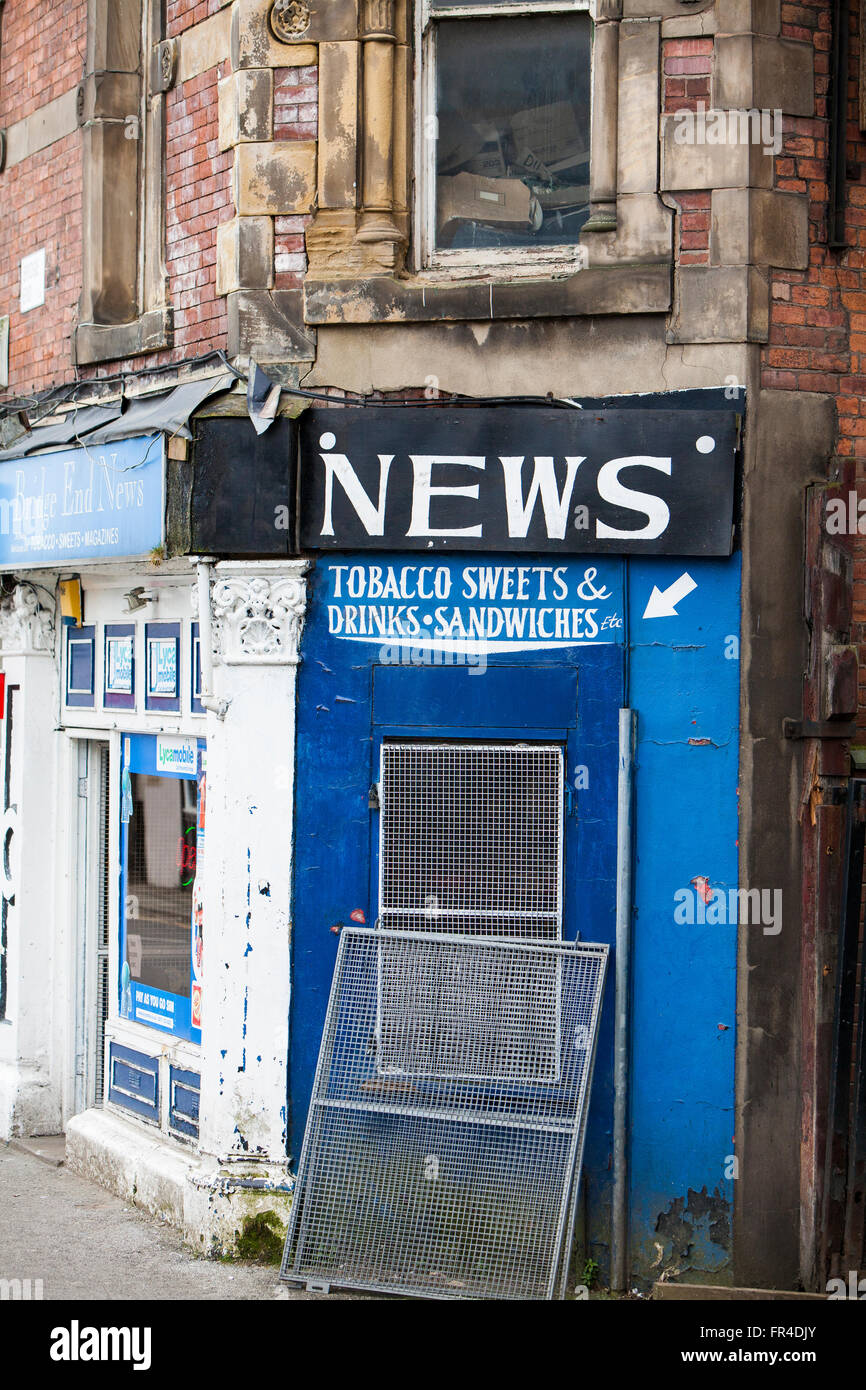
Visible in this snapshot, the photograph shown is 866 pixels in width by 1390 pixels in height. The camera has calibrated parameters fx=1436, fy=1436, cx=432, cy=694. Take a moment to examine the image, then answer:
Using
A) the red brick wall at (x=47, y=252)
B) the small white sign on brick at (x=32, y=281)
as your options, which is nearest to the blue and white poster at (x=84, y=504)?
the red brick wall at (x=47, y=252)

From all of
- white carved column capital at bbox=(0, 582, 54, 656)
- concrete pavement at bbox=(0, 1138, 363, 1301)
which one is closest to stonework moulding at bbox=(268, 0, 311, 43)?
white carved column capital at bbox=(0, 582, 54, 656)

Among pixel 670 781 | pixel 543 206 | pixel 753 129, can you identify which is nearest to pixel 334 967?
pixel 670 781

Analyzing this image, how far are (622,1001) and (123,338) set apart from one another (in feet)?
15.1

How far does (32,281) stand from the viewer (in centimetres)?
925

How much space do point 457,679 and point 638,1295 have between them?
293 cm

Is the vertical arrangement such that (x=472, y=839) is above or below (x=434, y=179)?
below

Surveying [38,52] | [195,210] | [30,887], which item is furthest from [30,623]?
[38,52]

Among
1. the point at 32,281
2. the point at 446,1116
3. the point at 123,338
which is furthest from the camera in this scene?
the point at 32,281

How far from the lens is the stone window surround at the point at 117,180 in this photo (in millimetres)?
8188

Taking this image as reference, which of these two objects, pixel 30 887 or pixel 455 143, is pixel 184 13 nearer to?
pixel 455 143

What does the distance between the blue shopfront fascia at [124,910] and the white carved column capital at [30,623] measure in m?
1.08

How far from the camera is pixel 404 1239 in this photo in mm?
6422

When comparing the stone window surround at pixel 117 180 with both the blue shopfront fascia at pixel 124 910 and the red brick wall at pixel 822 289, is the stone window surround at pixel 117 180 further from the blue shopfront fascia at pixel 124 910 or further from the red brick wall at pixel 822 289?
the red brick wall at pixel 822 289

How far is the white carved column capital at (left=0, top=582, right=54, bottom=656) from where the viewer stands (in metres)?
9.05
